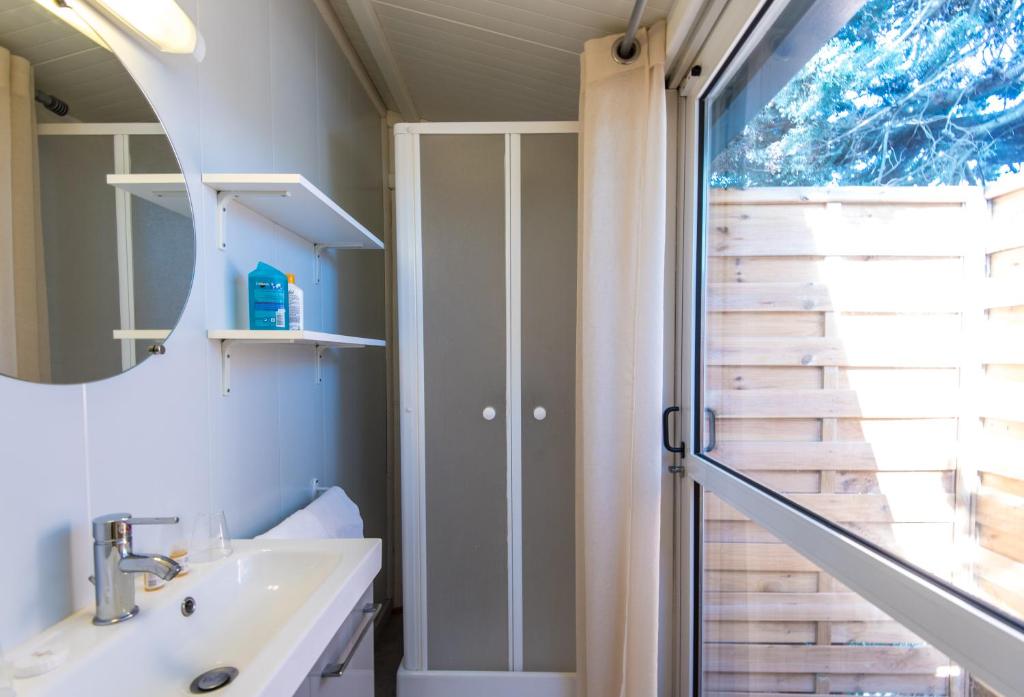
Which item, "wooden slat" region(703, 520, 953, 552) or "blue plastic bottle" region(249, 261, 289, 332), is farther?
"blue plastic bottle" region(249, 261, 289, 332)

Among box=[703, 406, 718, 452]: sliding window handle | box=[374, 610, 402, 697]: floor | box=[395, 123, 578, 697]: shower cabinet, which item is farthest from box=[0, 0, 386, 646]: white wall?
box=[703, 406, 718, 452]: sliding window handle

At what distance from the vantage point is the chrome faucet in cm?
73

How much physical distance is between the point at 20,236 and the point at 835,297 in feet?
4.72

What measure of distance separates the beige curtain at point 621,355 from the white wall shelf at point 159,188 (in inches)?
44.2

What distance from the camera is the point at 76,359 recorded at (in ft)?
2.49

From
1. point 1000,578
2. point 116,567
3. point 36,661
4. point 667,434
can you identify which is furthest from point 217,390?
point 1000,578

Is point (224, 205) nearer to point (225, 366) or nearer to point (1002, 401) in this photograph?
point (225, 366)

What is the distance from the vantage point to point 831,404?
937 millimetres

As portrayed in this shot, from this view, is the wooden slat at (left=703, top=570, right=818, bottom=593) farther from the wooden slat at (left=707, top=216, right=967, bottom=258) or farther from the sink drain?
the sink drain

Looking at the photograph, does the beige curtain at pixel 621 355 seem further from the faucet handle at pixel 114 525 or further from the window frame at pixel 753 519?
the faucet handle at pixel 114 525

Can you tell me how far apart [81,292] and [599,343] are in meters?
1.29

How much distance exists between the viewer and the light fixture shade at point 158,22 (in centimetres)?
82

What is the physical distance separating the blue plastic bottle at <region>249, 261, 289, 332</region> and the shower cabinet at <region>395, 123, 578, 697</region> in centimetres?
57

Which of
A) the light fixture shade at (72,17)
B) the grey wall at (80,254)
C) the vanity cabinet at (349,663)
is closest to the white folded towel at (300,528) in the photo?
the vanity cabinet at (349,663)
